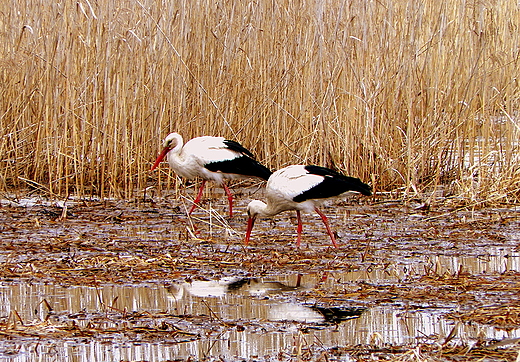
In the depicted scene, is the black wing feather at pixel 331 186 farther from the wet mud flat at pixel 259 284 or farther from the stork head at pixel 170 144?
the stork head at pixel 170 144

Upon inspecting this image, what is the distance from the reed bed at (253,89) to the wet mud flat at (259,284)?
569 millimetres

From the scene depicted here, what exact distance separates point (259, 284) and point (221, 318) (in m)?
0.95

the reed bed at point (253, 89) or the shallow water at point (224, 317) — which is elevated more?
the reed bed at point (253, 89)

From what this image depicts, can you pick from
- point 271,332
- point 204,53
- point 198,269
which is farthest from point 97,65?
point 271,332

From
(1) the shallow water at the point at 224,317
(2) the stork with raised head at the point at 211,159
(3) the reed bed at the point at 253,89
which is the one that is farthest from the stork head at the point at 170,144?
(1) the shallow water at the point at 224,317

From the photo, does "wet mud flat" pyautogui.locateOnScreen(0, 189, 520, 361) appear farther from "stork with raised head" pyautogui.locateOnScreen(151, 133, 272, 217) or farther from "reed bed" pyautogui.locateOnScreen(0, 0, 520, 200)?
"reed bed" pyautogui.locateOnScreen(0, 0, 520, 200)

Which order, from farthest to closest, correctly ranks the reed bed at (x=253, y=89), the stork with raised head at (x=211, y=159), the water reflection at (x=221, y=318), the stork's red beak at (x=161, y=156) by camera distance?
1. the stork's red beak at (x=161, y=156)
2. the reed bed at (x=253, y=89)
3. the stork with raised head at (x=211, y=159)
4. the water reflection at (x=221, y=318)

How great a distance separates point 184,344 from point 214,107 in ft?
18.1

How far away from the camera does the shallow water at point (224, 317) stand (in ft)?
13.5

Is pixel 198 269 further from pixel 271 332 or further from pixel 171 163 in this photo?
pixel 171 163

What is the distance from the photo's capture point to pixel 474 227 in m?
7.65

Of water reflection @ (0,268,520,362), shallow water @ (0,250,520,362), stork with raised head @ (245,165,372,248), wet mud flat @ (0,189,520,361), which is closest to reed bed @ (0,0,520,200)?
wet mud flat @ (0,189,520,361)

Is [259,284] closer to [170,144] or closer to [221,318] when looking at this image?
[221,318]

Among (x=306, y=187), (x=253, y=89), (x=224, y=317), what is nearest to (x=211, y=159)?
(x=253, y=89)
